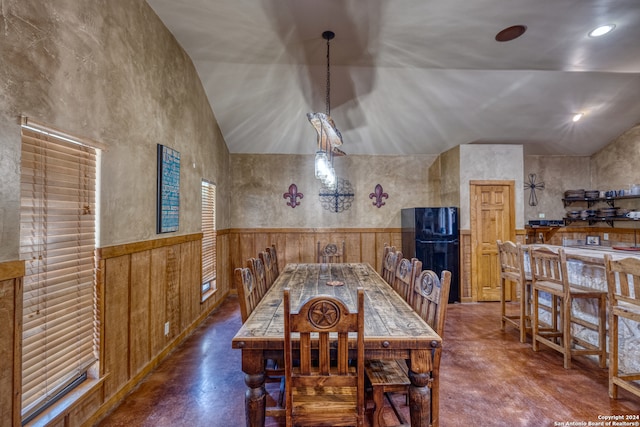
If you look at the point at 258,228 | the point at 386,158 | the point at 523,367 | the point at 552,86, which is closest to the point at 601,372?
the point at 523,367

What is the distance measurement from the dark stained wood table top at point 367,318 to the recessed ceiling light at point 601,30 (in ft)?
9.86

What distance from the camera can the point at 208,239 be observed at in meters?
4.27

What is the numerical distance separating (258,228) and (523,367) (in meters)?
4.07

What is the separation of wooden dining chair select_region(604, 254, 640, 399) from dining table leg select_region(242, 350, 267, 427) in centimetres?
236

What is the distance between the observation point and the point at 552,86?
12.3 ft

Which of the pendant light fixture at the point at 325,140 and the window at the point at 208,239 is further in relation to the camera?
the window at the point at 208,239

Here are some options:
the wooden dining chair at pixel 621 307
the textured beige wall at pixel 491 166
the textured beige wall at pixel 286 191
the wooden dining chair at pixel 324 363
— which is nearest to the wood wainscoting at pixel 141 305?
the wooden dining chair at pixel 324 363

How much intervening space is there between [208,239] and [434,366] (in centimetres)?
344

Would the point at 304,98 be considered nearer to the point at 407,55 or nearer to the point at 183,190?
the point at 407,55

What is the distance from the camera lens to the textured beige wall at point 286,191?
532 centimetres

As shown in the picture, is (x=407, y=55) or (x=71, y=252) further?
(x=407, y=55)

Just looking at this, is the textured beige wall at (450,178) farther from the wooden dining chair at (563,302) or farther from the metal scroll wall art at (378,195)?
the wooden dining chair at (563,302)

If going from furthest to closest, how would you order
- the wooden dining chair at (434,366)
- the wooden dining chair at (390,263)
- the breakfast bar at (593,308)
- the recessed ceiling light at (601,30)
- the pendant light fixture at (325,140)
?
the wooden dining chair at (390,263) → the recessed ceiling light at (601,30) → the pendant light fixture at (325,140) → the breakfast bar at (593,308) → the wooden dining chair at (434,366)

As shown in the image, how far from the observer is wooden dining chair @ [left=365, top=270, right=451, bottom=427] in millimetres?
1651
